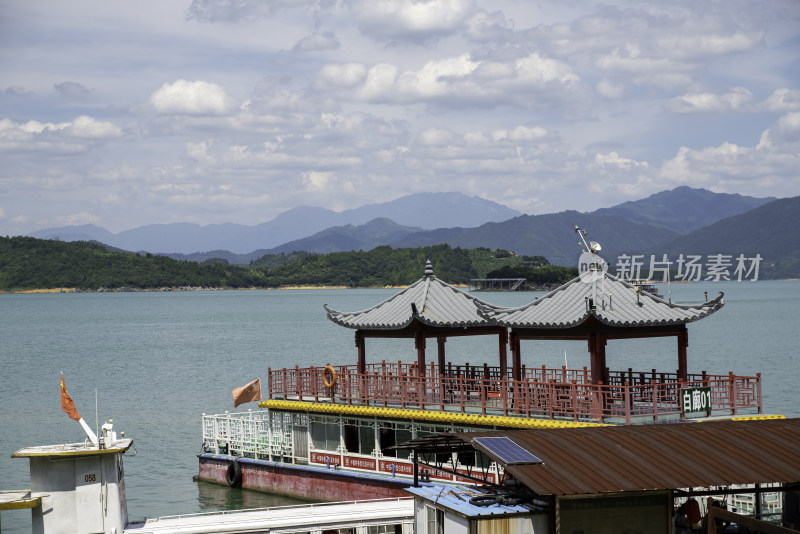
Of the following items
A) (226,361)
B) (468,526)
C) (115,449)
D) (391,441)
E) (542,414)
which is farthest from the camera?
(226,361)

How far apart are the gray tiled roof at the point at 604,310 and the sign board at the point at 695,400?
177cm

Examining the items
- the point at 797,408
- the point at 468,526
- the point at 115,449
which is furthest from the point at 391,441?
the point at 797,408

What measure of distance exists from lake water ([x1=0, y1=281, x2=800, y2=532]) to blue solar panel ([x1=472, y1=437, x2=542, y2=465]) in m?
13.1

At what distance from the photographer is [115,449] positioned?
19.5 metres

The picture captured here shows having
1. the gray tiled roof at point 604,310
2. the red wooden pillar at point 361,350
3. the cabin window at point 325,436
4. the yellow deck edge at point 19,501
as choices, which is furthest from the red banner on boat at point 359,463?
the yellow deck edge at point 19,501

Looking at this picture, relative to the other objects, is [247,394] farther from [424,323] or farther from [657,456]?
[657,456]

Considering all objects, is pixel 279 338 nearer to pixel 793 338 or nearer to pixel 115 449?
pixel 793 338

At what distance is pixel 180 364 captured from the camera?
249 feet

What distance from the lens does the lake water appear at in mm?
34781

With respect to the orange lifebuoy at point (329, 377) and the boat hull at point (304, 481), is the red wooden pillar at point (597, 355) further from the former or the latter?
the orange lifebuoy at point (329, 377)

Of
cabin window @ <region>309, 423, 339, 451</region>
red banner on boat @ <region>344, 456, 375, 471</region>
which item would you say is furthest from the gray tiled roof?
cabin window @ <region>309, 423, 339, 451</region>

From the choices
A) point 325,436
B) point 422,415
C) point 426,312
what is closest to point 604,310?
point 426,312

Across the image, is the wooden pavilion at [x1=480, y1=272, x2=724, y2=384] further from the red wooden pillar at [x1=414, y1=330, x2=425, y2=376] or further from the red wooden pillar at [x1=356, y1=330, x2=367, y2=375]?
the red wooden pillar at [x1=356, y1=330, x2=367, y2=375]

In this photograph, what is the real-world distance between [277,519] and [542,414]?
6.06 metres
